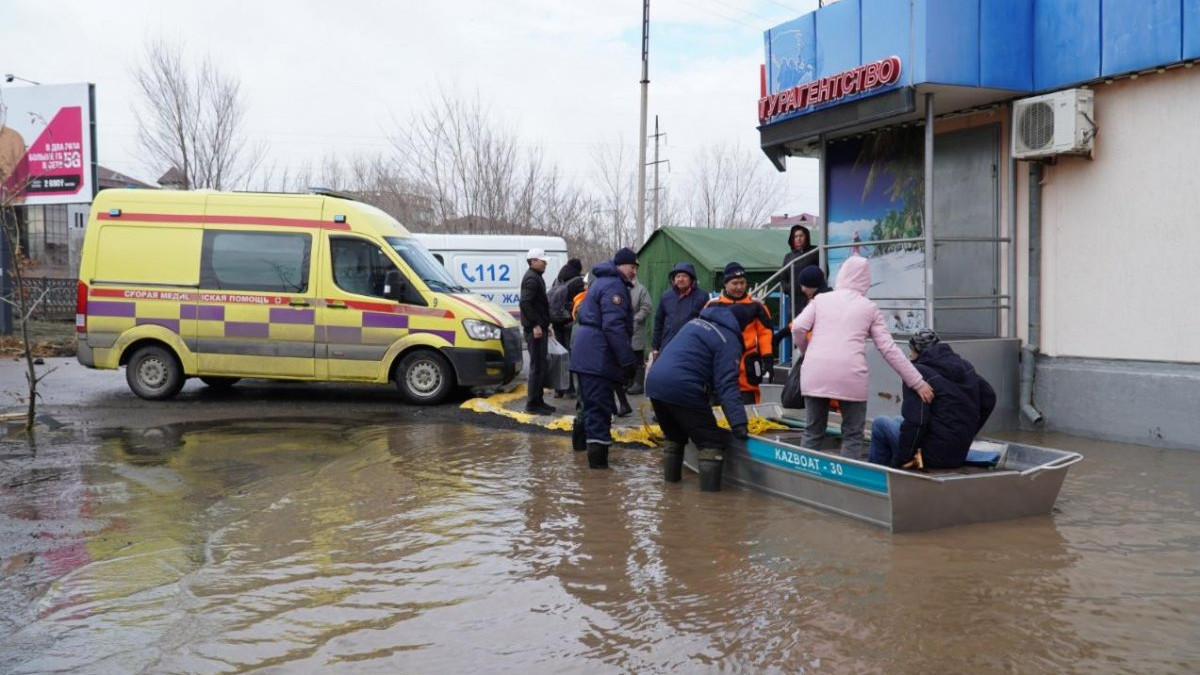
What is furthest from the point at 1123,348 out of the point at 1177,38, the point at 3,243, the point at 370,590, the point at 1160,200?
the point at 3,243

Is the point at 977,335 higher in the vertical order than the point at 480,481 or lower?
higher

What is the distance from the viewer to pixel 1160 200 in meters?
8.60

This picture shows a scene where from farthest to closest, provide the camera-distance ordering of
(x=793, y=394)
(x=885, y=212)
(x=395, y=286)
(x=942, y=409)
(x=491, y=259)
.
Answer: (x=491, y=259) → (x=885, y=212) → (x=395, y=286) → (x=793, y=394) → (x=942, y=409)

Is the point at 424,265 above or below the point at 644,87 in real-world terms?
below

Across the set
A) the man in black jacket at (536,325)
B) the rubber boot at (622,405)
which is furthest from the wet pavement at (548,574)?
the man in black jacket at (536,325)

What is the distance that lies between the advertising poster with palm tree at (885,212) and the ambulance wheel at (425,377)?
4843 mm

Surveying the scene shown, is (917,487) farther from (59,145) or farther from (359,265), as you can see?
(59,145)

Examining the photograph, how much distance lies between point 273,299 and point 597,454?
17.8ft

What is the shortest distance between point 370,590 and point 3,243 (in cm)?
1932

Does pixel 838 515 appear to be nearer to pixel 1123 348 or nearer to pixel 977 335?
pixel 1123 348

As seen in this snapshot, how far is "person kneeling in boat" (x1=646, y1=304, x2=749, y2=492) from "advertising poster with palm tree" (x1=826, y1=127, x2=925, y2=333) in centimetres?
447

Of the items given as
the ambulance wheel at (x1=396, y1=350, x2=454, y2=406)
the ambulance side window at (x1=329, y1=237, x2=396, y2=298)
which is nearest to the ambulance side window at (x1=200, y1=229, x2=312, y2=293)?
the ambulance side window at (x1=329, y1=237, x2=396, y2=298)

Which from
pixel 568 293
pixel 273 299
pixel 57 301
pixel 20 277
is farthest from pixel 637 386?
pixel 57 301

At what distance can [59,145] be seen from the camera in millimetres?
22391
